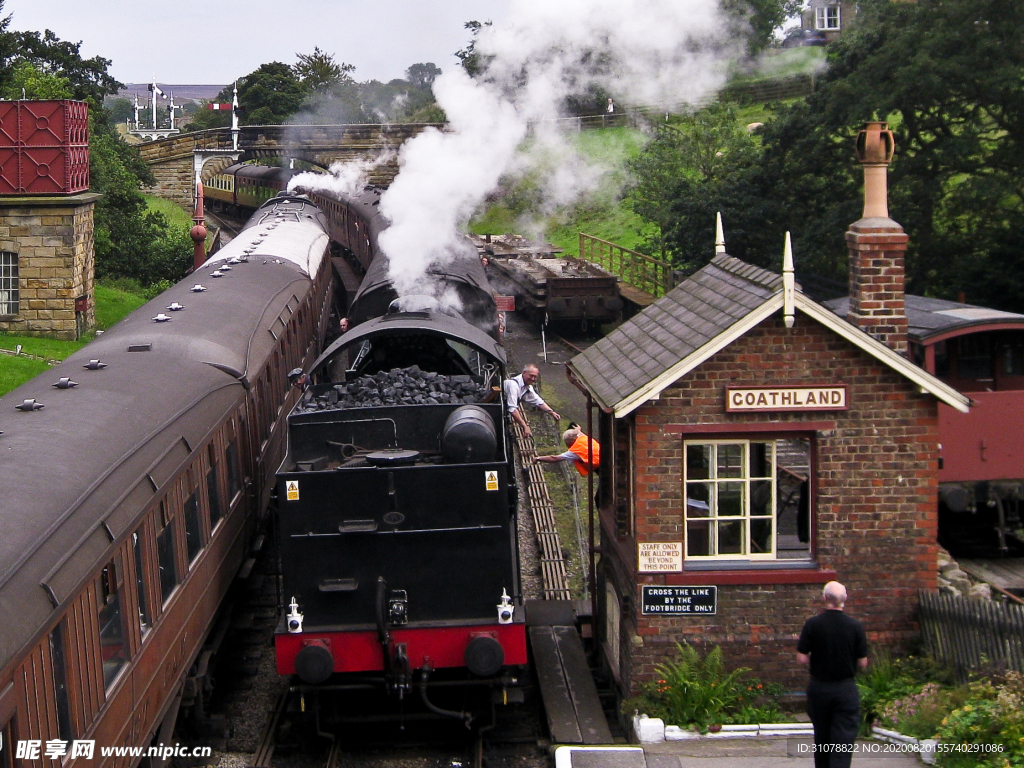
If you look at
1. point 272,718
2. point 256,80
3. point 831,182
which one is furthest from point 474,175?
point 256,80

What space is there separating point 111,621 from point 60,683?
3.13 feet

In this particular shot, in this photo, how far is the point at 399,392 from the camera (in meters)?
9.39

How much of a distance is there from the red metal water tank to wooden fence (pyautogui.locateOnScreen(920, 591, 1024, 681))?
2105 centimetres

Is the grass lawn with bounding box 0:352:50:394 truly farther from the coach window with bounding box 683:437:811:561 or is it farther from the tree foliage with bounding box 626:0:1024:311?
the tree foliage with bounding box 626:0:1024:311

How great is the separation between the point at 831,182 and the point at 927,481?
14813 mm

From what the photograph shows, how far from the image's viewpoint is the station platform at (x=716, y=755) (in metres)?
7.64

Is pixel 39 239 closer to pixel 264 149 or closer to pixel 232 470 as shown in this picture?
pixel 232 470

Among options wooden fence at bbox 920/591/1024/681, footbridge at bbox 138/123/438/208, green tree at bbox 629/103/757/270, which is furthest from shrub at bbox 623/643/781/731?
footbridge at bbox 138/123/438/208

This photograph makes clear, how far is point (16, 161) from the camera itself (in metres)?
24.0

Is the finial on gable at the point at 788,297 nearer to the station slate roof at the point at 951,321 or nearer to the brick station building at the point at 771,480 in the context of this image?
the brick station building at the point at 771,480

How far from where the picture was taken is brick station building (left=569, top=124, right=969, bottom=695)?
27.4 feet

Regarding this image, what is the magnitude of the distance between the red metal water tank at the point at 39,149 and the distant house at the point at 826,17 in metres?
45.3

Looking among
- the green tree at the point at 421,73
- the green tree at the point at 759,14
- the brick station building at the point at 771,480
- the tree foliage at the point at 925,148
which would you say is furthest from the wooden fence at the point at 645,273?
the green tree at the point at 421,73

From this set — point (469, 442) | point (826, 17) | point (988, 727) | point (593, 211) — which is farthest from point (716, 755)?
point (826, 17)
